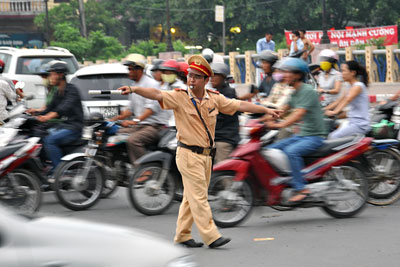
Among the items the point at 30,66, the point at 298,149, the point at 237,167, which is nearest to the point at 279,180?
the point at 298,149

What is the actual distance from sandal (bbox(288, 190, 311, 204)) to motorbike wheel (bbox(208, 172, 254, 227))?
39 centimetres

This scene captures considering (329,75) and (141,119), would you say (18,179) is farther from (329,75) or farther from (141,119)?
(329,75)

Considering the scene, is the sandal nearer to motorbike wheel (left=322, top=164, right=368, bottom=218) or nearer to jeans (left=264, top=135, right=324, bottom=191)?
jeans (left=264, top=135, right=324, bottom=191)

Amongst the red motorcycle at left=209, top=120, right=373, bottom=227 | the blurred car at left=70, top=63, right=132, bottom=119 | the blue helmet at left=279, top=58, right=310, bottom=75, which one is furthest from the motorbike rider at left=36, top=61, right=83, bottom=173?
the blurred car at left=70, top=63, right=132, bottom=119

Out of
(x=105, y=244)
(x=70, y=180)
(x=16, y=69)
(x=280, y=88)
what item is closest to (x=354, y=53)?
(x=16, y=69)

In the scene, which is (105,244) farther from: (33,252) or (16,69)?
(16,69)

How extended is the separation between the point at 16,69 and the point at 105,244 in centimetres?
1235

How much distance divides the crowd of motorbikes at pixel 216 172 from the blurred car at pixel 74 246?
3172 millimetres

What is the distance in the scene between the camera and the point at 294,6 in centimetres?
4572

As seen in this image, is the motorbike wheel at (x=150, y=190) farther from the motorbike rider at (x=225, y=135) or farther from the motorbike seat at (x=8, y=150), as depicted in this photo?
the motorbike seat at (x=8, y=150)

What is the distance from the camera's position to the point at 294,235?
7.04 meters

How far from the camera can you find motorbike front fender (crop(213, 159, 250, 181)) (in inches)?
278

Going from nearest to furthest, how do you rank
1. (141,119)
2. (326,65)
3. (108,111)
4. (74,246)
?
1. (74,246)
2. (141,119)
3. (326,65)
4. (108,111)

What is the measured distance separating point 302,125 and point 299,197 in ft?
2.40
